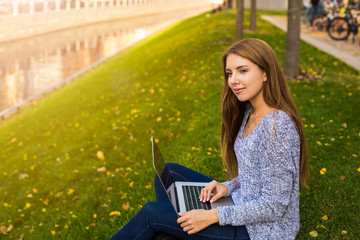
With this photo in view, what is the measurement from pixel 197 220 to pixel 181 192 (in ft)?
1.40

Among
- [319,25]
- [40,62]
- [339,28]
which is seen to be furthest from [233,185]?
[40,62]

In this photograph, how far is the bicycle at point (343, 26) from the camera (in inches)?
542

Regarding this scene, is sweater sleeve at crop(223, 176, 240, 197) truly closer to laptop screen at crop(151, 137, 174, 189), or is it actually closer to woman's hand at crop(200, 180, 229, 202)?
woman's hand at crop(200, 180, 229, 202)

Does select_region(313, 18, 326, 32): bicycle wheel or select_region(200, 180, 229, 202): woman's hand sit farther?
select_region(313, 18, 326, 32): bicycle wheel

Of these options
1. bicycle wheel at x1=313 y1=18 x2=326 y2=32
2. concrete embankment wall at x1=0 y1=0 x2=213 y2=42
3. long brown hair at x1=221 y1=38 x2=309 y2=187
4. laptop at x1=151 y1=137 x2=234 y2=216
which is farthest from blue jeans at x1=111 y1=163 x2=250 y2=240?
concrete embankment wall at x1=0 y1=0 x2=213 y2=42

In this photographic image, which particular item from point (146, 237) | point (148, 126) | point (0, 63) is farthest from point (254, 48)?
point (0, 63)

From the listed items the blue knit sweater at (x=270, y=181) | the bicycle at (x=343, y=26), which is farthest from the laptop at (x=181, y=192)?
the bicycle at (x=343, y=26)

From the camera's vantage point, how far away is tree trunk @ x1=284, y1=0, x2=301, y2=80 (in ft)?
25.9

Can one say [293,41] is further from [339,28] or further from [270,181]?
[339,28]

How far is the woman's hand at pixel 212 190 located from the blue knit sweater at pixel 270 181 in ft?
1.06

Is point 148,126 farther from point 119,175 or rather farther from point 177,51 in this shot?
point 177,51

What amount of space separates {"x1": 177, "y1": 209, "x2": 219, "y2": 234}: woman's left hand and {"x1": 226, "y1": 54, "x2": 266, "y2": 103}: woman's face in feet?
2.28

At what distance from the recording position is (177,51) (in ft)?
41.9

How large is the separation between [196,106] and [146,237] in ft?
15.9
